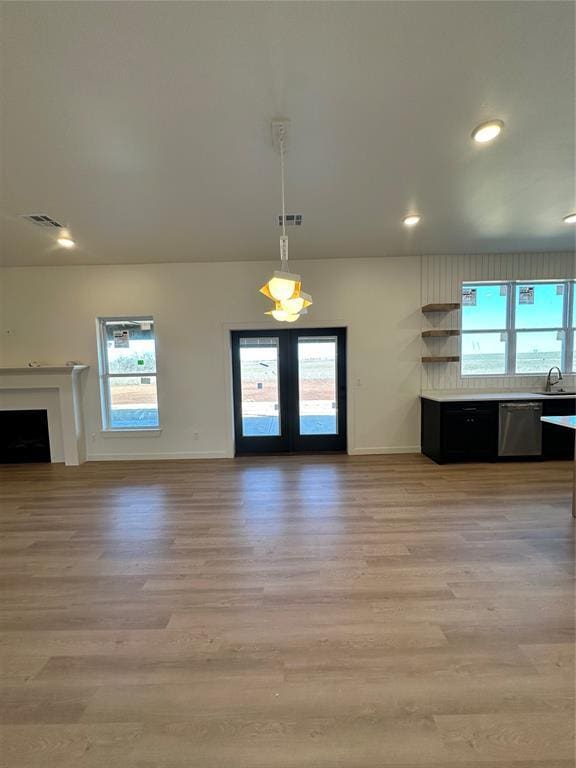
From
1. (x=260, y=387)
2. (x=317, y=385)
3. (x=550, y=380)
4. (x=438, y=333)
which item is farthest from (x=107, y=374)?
(x=550, y=380)

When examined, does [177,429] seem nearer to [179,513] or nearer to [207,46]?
[179,513]

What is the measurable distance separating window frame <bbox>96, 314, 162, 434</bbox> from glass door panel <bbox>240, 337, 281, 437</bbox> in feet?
4.39

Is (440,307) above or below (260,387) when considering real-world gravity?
above

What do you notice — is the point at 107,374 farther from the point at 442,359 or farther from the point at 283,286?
the point at 442,359

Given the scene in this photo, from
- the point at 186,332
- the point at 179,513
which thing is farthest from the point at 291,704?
the point at 186,332

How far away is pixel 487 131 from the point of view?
2.50m

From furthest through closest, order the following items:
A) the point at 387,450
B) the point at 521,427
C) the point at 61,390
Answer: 1. the point at 387,450
2. the point at 61,390
3. the point at 521,427

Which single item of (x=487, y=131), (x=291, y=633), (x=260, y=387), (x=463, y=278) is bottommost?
(x=291, y=633)

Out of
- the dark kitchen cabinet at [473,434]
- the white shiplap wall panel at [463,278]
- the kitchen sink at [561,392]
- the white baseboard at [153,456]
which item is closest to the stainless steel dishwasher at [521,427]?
the dark kitchen cabinet at [473,434]

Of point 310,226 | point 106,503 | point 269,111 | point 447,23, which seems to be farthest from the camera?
point 310,226

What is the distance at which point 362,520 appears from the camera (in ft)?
9.38

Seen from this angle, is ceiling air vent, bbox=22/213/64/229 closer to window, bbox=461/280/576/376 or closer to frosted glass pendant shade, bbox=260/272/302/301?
frosted glass pendant shade, bbox=260/272/302/301

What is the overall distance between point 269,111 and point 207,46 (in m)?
0.54

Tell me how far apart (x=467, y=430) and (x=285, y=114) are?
4.10 m
